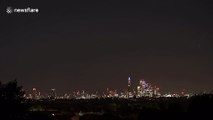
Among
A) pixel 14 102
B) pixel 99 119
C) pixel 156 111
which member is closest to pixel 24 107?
pixel 14 102

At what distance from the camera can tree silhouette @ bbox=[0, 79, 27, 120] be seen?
24.4 m

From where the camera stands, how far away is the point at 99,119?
73062mm

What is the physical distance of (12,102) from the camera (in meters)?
24.9

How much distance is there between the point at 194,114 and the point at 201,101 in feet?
6.81

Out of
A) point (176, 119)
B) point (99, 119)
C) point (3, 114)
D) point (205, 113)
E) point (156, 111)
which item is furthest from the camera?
point (99, 119)

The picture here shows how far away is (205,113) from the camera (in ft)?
111

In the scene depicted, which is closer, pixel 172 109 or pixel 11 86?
pixel 11 86

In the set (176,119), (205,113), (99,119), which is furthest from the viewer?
(99,119)

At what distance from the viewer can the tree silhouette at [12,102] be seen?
24.4 metres

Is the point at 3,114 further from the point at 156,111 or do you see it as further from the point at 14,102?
the point at 156,111

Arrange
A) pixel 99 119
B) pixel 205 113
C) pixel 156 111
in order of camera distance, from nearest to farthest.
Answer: pixel 205 113
pixel 156 111
pixel 99 119

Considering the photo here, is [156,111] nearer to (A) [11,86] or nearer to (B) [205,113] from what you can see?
(B) [205,113]

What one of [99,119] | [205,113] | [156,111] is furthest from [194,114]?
[99,119]

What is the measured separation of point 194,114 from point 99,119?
1538 inches
